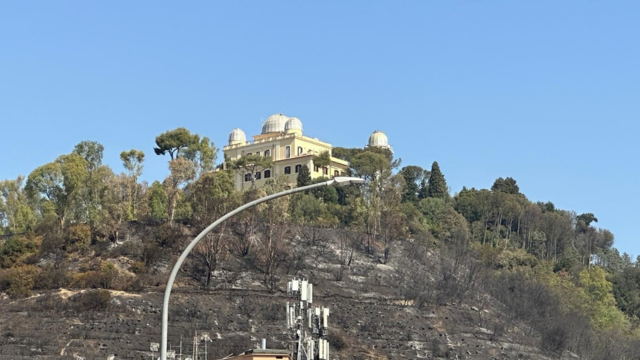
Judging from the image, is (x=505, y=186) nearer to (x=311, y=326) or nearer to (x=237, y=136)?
(x=237, y=136)

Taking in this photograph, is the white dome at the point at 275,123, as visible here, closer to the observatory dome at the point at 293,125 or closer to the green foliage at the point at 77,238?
the observatory dome at the point at 293,125

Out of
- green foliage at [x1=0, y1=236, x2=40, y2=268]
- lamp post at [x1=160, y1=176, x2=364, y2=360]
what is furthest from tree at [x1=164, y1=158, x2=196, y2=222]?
lamp post at [x1=160, y1=176, x2=364, y2=360]

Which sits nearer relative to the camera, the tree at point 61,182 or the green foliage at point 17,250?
the green foliage at point 17,250

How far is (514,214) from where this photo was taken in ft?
461

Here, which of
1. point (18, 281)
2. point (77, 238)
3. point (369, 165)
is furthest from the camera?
point (369, 165)

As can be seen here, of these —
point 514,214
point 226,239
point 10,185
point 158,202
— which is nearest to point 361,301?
point 226,239

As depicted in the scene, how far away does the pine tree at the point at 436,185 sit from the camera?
14612 cm

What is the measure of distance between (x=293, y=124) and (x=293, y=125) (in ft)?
A: 0.60

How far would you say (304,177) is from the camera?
124750 mm

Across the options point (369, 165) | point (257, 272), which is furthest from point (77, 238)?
point (369, 165)

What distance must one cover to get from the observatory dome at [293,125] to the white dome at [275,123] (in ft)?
3.43

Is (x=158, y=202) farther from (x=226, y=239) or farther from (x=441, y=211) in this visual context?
(x=441, y=211)

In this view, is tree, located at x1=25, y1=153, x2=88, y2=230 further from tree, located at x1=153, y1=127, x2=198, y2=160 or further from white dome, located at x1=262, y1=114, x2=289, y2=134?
white dome, located at x1=262, y1=114, x2=289, y2=134

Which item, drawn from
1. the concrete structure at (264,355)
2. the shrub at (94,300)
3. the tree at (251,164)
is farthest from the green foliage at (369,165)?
the concrete structure at (264,355)
